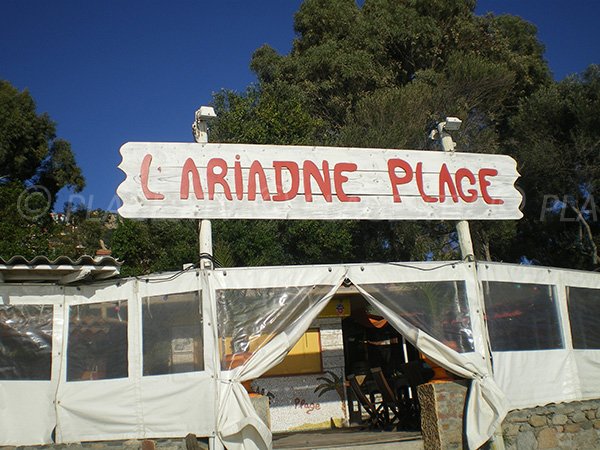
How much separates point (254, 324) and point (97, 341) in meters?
1.64

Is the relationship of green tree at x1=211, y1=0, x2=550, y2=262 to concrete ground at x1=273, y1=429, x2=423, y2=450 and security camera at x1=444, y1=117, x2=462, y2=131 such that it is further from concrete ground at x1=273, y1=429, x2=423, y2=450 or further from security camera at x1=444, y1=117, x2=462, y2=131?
concrete ground at x1=273, y1=429, x2=423, y2=450

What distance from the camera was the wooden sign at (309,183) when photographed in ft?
21.0

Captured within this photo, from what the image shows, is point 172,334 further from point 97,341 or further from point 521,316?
point 521,316

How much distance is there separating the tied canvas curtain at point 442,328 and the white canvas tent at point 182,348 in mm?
13

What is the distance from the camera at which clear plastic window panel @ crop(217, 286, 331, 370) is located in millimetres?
6070

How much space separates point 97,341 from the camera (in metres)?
6.18

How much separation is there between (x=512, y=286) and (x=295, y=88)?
54.4 feet

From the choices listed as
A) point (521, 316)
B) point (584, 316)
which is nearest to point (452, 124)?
point (521, 316)

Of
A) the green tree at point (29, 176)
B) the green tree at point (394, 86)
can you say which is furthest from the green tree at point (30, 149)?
the green tree at point (394, 86)

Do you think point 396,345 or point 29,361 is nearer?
point 29,361

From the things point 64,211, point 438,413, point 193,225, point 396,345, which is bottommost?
point 438,413

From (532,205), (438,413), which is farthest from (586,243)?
(438,413)

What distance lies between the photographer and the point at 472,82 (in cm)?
2080

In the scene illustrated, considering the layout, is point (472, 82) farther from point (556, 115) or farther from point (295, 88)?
point (295, 88)
